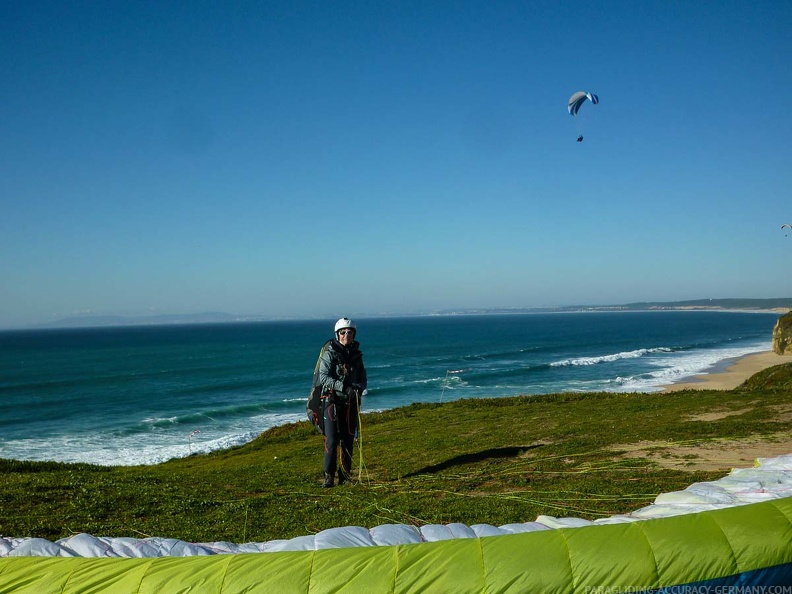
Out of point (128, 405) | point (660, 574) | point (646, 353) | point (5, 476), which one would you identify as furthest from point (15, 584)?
point (646, 353)

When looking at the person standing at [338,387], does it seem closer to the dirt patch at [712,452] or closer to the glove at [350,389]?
the glove at [350,389]

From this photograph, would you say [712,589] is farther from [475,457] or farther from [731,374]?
[731,374]

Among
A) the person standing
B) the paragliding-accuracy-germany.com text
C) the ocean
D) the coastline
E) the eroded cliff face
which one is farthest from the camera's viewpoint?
the eroded cliff face

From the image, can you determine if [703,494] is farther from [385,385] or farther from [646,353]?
[646,353]

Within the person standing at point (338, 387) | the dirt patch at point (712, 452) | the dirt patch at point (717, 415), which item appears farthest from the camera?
the dirt patch at point (717, 415)

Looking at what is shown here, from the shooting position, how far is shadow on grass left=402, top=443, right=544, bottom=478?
450 inches

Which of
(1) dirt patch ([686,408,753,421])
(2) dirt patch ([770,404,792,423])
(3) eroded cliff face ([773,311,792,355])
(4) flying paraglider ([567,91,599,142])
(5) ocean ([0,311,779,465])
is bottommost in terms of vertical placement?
(5) ocean ([0,311,779,465])

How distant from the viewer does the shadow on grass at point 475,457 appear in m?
11.4

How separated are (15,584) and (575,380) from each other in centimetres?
4580

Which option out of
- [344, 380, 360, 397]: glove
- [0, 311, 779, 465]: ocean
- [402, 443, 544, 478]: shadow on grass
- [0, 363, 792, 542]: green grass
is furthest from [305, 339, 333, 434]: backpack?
[0, 311, 779, 465]: ocean

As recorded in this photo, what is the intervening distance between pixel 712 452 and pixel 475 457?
4419mm

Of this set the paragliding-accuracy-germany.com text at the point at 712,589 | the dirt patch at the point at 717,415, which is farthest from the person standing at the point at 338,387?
the dirt patch at the point at 717,415

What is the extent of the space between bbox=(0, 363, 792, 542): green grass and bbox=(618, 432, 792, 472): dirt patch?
0.60ft

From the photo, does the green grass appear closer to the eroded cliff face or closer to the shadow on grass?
the shadow on grass
